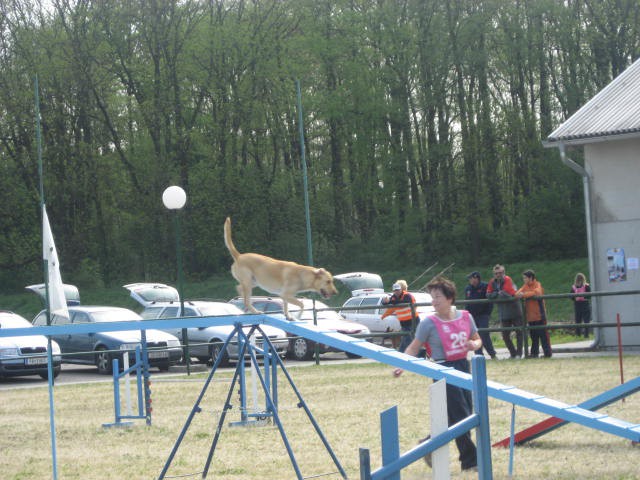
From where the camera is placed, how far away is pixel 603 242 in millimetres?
21969

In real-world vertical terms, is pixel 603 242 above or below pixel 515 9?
below

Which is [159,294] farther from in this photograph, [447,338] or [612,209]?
[447,338]

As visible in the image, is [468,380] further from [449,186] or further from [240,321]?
[449,186]

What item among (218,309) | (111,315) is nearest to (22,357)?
(111,315)

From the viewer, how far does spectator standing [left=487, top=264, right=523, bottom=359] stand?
2045 centimetres

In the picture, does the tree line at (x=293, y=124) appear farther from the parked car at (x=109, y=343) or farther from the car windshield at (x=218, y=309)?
the parked car at (x=109, y=343)

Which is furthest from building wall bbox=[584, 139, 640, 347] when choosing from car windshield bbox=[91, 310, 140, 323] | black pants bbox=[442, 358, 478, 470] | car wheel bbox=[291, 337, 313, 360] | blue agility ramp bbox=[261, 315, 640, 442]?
blue agility ramp bbox=[261, 315, 640, 442]

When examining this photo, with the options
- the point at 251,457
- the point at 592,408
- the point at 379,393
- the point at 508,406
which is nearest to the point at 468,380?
the point at 592,408

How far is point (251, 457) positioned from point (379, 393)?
19.0 feet

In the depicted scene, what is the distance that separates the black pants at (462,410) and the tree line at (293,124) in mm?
32761

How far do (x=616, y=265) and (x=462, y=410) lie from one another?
15.0m

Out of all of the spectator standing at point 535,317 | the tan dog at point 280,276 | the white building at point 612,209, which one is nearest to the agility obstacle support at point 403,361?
the tan dog at point 280,276

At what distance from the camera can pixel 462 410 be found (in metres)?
8.01

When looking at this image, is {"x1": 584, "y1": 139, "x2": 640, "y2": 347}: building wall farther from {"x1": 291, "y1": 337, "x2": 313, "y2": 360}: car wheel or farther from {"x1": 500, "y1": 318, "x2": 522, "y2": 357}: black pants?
{"x1": 291, "y1": 337, "x2": 313, "y2": 360}: car wheel
